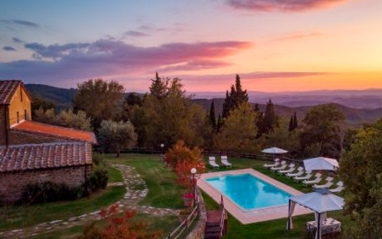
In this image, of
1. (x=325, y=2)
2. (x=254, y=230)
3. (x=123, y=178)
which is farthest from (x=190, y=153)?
(x=325, y=2)

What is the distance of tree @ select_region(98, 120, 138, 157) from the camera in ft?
94.2

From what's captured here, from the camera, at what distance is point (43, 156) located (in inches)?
591

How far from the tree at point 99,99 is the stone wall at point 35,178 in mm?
31007

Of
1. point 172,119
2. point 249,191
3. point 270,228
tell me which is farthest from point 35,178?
point 172,119

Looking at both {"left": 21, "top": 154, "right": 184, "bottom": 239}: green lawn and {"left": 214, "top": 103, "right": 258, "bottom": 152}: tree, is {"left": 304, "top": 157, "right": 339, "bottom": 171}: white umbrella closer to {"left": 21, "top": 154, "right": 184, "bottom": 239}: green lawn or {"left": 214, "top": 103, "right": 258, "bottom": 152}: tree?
{"left": 21, "top": 154, "right": 184, "bottom": 239}: green lawn

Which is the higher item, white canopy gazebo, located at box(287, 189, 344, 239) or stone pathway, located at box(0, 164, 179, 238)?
white canopy gazebo, located at box(287, 189, 344, 239)

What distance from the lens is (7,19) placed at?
19.2 m

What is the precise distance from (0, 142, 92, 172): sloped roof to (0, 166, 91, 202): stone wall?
0.31 m

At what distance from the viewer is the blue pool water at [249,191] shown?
56.5 ft

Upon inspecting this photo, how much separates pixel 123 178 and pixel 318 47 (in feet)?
64.1

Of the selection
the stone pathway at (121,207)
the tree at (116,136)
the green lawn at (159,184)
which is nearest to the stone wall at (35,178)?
the stone pathway at (121,207)

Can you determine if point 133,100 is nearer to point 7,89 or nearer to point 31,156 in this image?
point 7,89

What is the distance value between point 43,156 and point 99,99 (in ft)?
112

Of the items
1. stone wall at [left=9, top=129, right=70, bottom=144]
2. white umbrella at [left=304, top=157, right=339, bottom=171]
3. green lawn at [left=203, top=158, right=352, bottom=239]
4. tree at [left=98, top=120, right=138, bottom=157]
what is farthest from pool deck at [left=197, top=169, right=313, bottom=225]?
tree at [left=98, top=120, right=138, bottom=157]
